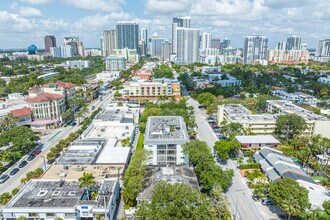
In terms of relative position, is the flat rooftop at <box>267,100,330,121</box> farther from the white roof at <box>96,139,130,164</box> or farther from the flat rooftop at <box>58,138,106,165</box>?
the flat rooftop at <box>58,138,106,165</box>

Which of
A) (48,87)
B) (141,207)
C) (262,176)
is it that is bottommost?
(262,176)

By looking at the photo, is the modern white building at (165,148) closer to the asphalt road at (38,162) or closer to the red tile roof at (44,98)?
the asphalt road at (38,162)

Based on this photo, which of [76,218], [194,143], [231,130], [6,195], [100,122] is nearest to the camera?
[76,218]

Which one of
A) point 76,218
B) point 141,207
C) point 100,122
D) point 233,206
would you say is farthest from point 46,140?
point 233,206

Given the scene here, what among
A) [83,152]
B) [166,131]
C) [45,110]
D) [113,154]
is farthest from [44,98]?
[166,131]

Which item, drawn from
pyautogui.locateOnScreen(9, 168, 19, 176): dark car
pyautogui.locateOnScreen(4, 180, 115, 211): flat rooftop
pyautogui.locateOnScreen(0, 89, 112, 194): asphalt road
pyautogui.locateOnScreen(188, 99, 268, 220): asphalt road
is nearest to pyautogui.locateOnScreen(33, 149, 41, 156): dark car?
pyautogui.locateOnScreen(0, 89, 112, 194): asphalt road

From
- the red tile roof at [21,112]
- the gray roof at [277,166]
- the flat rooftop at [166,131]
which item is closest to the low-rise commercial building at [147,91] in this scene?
the red tile roof at [21,112]

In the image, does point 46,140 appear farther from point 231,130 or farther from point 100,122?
point 231,130
